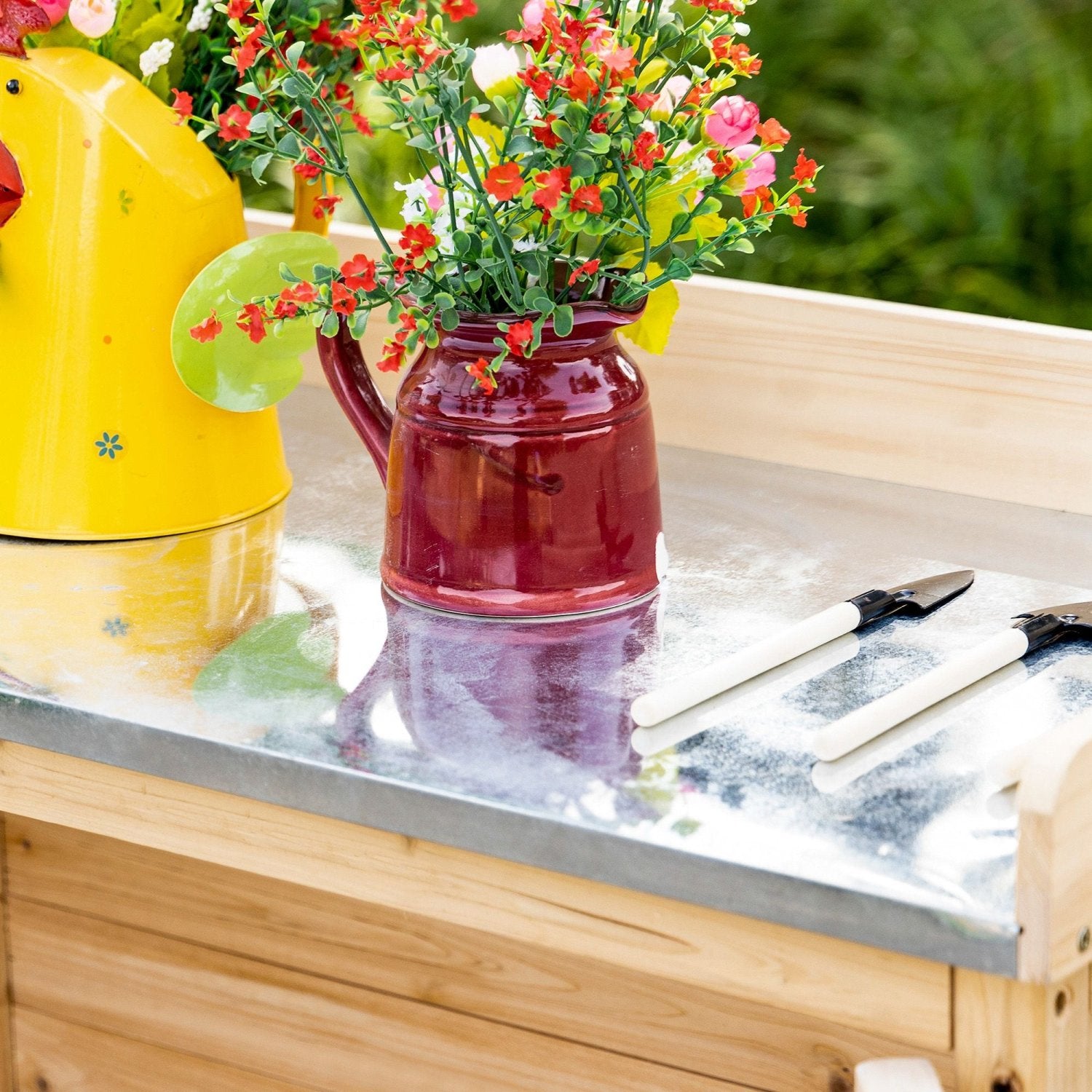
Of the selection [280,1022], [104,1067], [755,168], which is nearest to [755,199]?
[755,168]

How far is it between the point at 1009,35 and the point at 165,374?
5.92 feet

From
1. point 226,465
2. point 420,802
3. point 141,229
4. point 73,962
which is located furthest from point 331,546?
point 73,962

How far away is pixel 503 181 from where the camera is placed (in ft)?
2.16

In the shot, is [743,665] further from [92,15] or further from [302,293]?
[92,15]

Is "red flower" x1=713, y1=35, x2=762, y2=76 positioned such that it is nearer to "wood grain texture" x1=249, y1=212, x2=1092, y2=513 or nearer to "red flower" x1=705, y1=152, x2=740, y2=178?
"red flower" x1=705, y1=152, x2=740, y2=178

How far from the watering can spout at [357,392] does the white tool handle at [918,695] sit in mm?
315

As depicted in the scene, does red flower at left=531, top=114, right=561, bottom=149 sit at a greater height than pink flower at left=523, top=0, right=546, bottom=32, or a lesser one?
lesser

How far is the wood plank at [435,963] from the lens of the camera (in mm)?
988

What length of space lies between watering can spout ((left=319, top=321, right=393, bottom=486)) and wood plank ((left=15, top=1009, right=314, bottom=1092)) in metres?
0.56

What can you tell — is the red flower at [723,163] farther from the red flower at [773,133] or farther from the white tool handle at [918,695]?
the white tool handle at [918,695]

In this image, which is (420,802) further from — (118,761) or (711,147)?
(711,147)

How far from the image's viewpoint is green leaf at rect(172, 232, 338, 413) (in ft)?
2.83

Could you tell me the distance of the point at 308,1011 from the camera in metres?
1.16

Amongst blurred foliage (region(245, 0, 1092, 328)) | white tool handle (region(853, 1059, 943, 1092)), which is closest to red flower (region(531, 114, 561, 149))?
white tool handle (region(853, 1059, 943, 1092))
